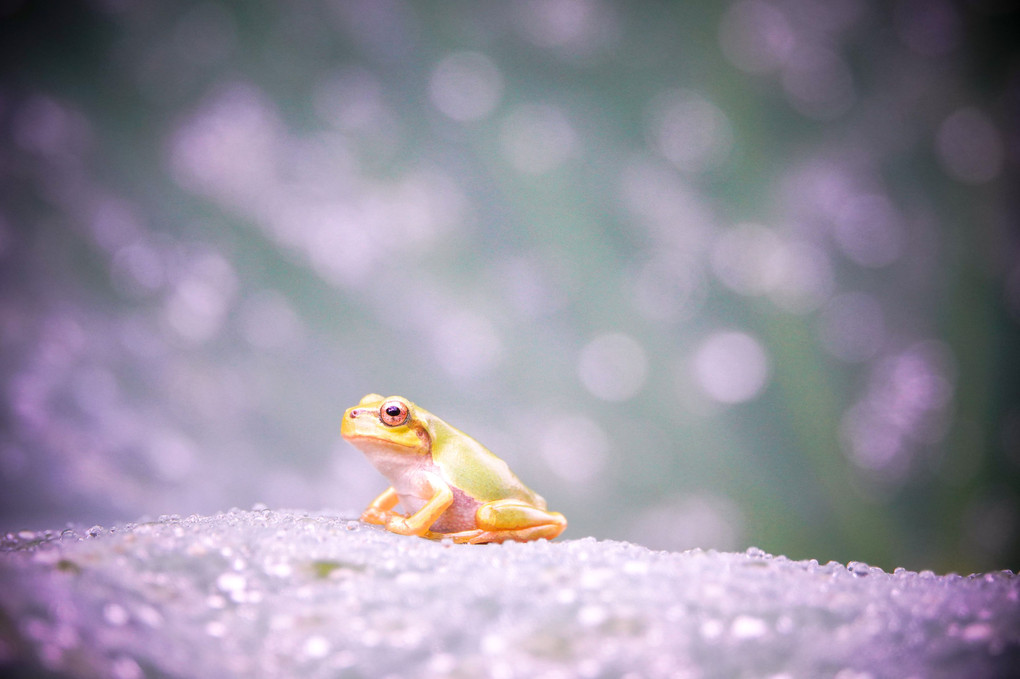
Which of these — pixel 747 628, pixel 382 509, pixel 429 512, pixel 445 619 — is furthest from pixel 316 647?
pixel 382 509

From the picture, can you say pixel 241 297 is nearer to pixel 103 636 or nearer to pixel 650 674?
pixel 103 636

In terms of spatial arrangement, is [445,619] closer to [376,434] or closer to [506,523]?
[506,523]

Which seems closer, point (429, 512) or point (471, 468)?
point (429, 512)

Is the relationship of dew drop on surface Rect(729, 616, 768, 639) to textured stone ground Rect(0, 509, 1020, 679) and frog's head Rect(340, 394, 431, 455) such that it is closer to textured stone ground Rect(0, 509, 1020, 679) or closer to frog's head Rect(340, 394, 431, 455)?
textured stone ground Rect(0, 509, 1020, 679)

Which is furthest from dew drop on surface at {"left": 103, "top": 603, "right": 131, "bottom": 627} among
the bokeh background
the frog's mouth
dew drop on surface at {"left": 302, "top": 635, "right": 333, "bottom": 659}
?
the bokeh background

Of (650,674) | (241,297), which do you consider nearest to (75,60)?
(241,297)

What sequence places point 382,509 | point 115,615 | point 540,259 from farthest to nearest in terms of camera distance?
point 540,259 < point 382,509 < point 115,615

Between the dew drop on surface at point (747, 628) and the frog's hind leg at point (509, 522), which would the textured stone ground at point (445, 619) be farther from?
the frog's hind leg at point (509, 522)

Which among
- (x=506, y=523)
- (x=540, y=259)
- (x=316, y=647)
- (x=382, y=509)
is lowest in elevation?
(x=316, y=647)

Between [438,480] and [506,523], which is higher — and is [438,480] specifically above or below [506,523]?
above
